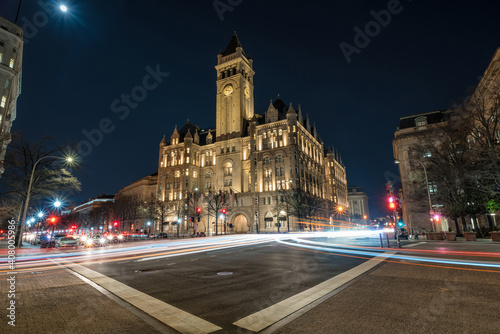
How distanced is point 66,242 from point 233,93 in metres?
61.1

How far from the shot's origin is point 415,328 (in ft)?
13.4

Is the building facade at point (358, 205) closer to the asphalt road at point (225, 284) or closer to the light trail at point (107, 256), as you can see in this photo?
the light trail at point (107, 256)

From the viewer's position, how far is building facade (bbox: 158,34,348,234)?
6366 cm

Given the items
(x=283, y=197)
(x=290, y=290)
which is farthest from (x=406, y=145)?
(x=290, y=290)

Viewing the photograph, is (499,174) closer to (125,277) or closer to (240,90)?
(125,277)

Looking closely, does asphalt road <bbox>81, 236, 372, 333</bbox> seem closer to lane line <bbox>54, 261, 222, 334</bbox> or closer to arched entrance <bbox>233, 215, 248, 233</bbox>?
lane line <bbox>54, 261, 222, 334</bbox>

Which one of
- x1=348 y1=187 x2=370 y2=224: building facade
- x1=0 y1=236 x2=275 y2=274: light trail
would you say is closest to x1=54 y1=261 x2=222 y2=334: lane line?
x1=0 y1=236 x2=275 y2=274: light trail

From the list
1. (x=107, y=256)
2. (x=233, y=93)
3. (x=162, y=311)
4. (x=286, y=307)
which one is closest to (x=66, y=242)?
(x=107, y=256)

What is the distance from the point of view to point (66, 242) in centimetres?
2975

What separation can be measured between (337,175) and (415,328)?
108575 mm

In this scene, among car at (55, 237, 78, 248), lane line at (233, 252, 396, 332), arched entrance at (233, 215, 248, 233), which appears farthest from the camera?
arched entrance at (233, 215, 248, 233)

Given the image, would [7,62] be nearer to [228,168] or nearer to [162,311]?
[228,168]

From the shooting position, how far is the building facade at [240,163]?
63.7 meters

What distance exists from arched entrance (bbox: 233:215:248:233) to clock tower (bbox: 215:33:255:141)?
23.9 metres
